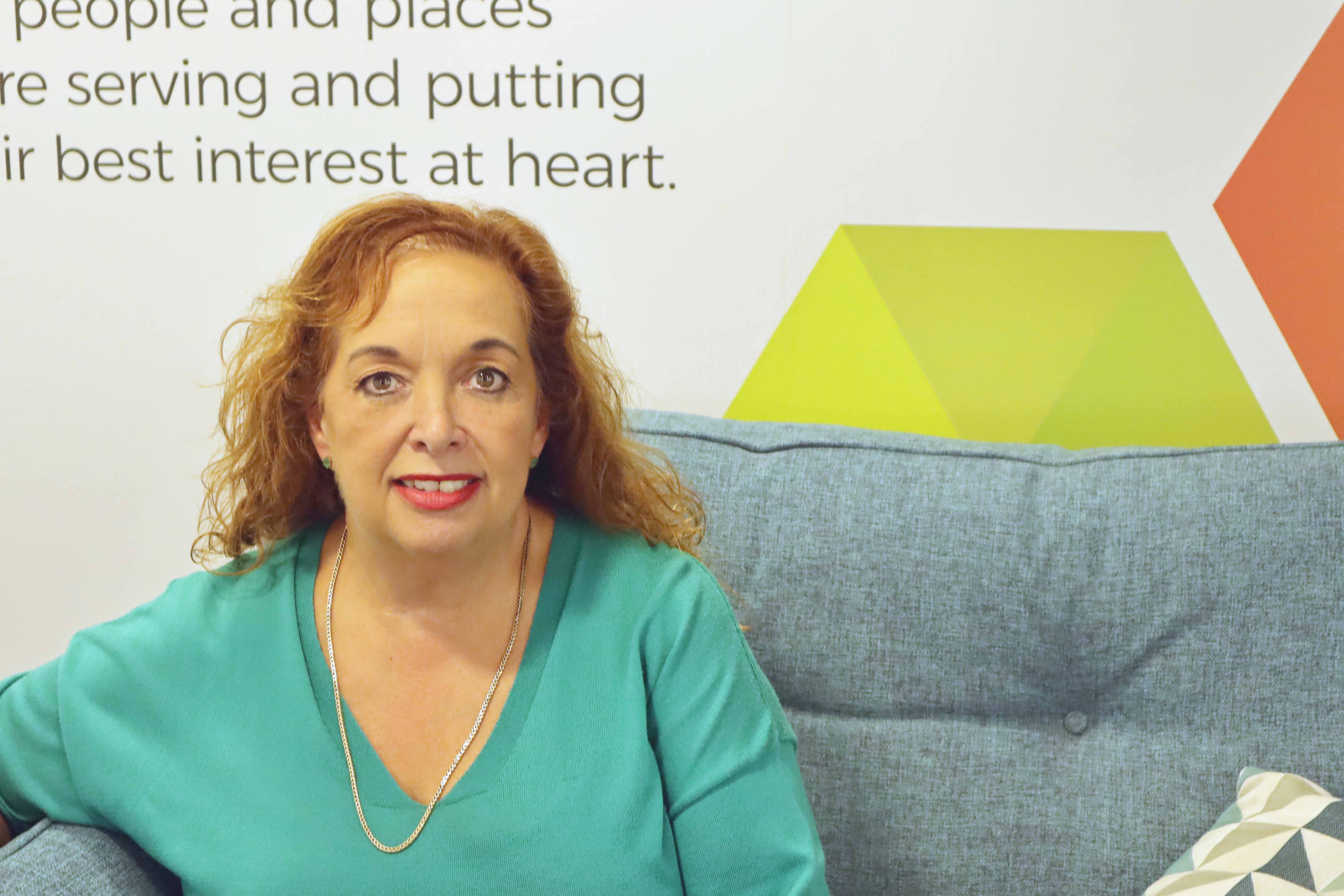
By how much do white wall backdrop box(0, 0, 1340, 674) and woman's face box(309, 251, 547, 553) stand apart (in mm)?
659

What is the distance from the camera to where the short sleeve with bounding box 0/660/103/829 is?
119 centimetres

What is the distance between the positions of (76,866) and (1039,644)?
1.08m

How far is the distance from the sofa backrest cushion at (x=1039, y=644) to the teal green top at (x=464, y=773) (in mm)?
211

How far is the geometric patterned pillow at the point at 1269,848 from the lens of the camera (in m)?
1.13

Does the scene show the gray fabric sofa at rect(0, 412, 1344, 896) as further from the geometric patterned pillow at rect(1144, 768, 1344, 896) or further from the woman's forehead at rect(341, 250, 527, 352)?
the woman's forehead at rect(341, 250, 527, 352)

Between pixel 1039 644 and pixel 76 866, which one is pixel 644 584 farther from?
pixel 76 866

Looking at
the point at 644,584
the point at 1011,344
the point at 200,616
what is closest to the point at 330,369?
the point at 200,616

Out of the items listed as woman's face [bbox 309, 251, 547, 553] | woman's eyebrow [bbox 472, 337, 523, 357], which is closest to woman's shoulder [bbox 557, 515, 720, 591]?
woman's face [bbox 309, 251, 547, 553]

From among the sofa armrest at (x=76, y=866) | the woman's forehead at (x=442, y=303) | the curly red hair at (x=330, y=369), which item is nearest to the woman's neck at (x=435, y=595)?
the curly red hair at (x=330, y=369)

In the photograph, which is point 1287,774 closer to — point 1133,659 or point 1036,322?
point 1133,659

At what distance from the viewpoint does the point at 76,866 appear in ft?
3.68

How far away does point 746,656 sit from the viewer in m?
1.25

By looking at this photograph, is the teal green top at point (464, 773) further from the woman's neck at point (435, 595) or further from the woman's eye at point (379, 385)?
the woman's eye at point (379, 385)

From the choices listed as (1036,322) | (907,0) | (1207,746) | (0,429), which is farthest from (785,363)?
(0,429)
